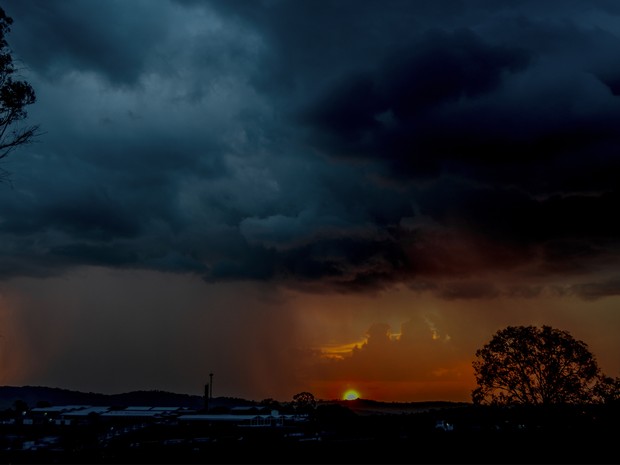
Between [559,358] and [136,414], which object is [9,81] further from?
[136,414]

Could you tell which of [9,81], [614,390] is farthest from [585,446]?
[9,81]

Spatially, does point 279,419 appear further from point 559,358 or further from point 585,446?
point 585,446

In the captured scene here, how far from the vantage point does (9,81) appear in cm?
3325

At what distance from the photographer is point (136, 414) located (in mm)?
101750

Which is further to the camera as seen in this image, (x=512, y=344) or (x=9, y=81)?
(x=512, y=344)

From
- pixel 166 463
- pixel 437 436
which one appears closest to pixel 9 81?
pixel 166 463

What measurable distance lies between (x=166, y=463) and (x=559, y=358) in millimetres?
41889

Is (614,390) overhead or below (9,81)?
below

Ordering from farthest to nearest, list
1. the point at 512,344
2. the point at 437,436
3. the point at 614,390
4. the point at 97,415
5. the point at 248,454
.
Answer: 1. the point at 97,415
2. the point at 512,344
3. the point at 614,390
4. the point at 437,436
5. the point at 248,454

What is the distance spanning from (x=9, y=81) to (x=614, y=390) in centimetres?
5787

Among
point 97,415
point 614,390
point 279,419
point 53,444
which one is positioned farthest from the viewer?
point 97,415

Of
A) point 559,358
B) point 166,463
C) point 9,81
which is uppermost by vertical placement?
point 9,81

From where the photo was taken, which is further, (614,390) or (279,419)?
(279,419)

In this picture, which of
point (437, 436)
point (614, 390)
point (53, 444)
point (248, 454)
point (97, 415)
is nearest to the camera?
point (248, 454)
